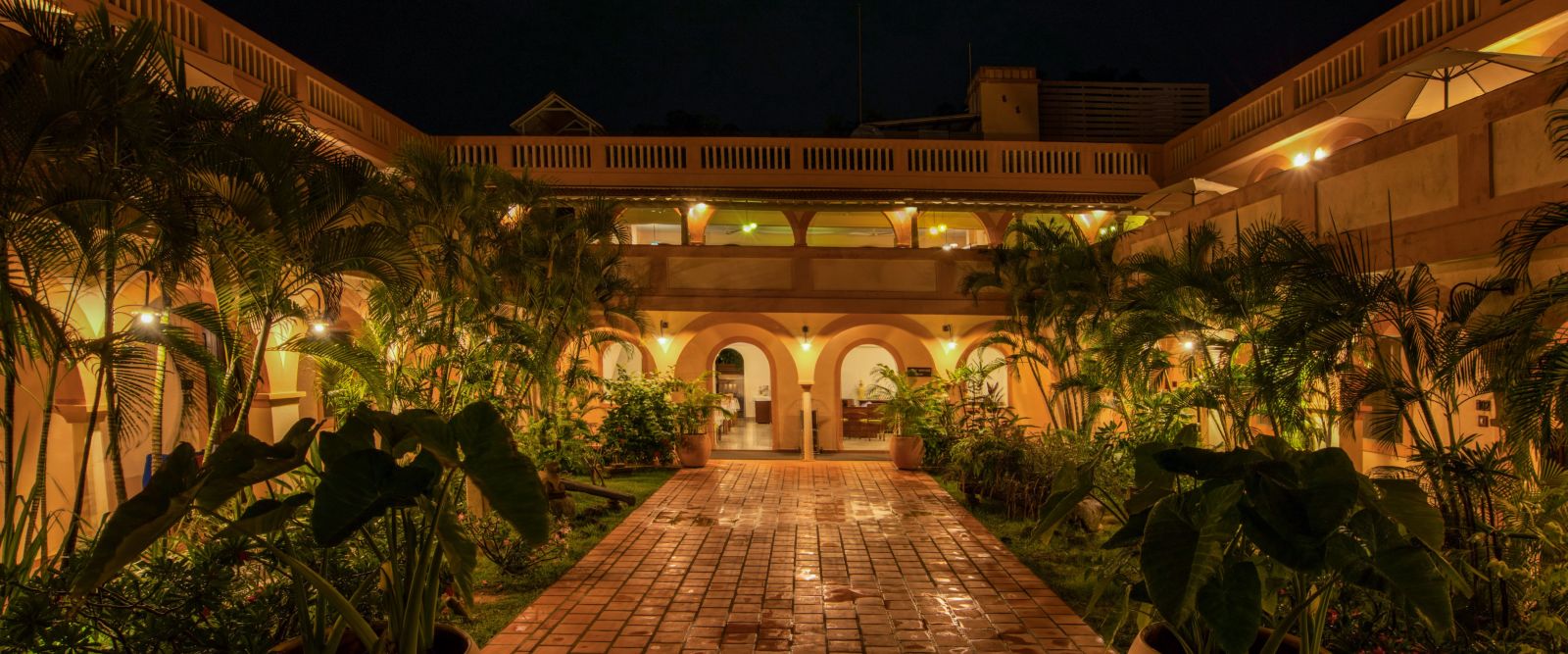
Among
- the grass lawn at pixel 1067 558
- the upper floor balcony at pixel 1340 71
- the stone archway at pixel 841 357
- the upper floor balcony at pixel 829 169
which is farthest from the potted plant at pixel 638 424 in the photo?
the upper floor balcony at pixel 1340 71

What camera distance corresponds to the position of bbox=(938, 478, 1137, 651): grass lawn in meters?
6.35

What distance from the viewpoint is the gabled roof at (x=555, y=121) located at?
16.6 meters

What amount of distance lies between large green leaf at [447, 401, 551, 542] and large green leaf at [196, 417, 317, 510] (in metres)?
0.69

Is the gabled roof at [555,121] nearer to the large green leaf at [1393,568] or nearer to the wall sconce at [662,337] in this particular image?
the wall sconce at [662,337]

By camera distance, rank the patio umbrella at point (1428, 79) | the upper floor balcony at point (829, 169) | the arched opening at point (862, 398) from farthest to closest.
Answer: the arched opening at point (862, 398), the upper floor balcony at point (829, 169), the patio umbrella at point (1428, 79)

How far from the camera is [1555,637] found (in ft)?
13.7

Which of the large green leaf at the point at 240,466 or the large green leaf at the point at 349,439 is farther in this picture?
the large green leaf at the point at 349,439

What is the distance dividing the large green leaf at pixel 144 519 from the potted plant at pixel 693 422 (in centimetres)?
1133

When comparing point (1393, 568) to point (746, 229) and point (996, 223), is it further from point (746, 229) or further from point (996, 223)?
point (746, 229)

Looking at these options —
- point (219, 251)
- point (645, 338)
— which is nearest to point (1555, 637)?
point (219, 251)

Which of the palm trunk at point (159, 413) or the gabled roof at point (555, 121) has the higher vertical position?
the gabled roof at point (555, 121)

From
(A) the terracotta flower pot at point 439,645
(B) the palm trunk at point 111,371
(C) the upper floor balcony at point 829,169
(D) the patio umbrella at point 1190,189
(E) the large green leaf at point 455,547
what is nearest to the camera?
(E) the large green leaf at point 455,547

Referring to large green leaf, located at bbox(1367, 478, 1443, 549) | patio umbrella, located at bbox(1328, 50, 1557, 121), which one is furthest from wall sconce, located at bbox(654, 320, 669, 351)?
large green leaf, located at bbox(1367, 478, 1443, 549)

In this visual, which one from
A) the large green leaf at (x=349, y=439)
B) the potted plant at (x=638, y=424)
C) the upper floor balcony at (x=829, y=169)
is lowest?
the potted plant at (x=638, y=424)
